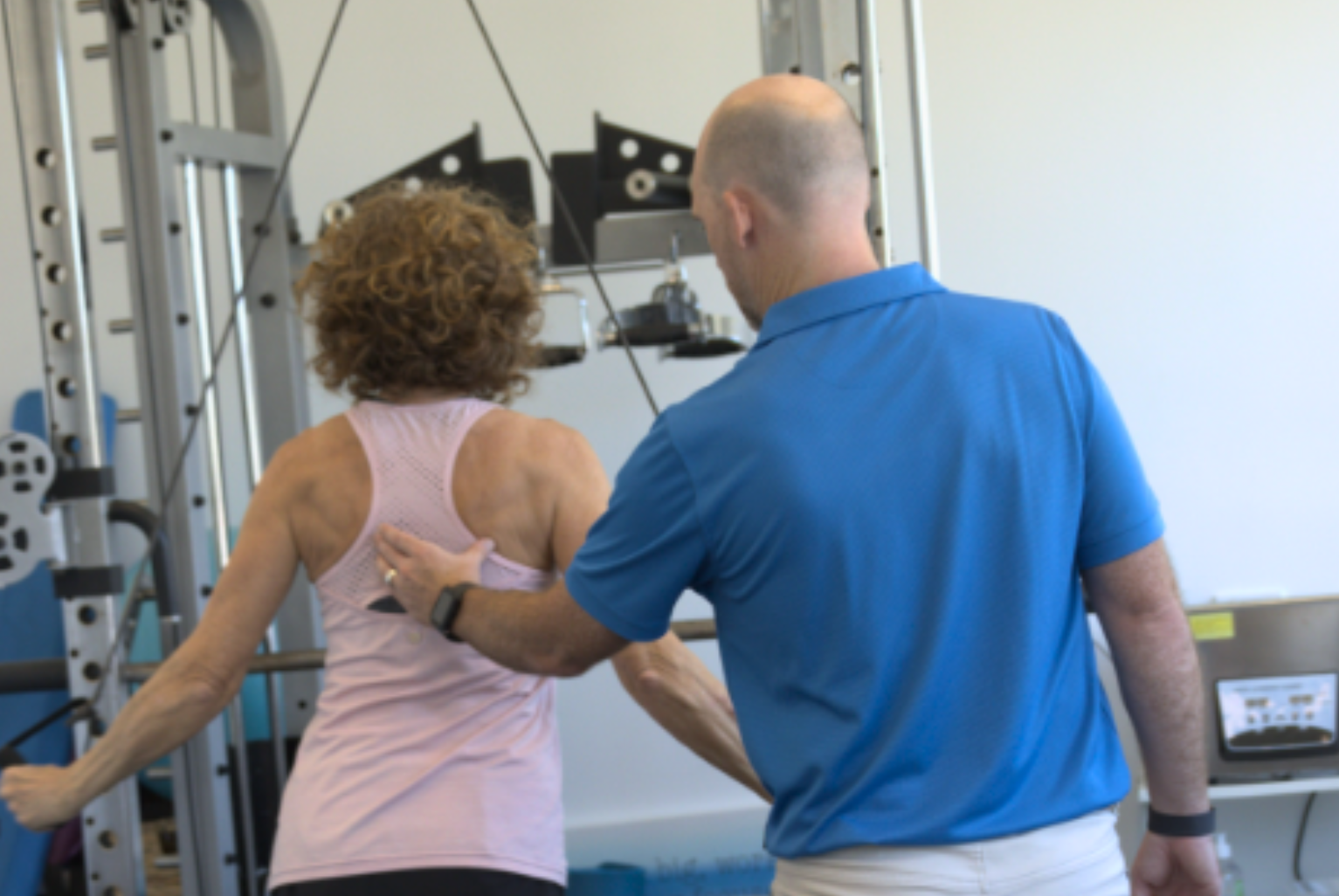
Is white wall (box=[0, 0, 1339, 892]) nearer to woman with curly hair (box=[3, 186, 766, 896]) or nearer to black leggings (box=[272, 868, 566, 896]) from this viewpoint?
woman with curly hair (box=[3, 186, 766, 896])

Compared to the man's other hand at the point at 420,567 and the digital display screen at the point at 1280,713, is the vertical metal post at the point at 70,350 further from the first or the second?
the digital display screen at the point at 1280,713

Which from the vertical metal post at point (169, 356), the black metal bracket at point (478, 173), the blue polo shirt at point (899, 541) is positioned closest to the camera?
the blue polo shirt at point (899, 541)

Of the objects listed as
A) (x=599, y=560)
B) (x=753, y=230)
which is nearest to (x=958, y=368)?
(x=753, y=230)

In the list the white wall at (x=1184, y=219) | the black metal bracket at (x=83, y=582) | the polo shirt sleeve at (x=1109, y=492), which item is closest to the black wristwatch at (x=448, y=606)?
the polo shirt sleeve at (x=1109, y=492)

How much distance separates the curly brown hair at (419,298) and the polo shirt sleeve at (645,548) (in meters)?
0.38

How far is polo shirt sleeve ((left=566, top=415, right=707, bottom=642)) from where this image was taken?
1.07 meters

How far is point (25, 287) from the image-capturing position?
3652mm

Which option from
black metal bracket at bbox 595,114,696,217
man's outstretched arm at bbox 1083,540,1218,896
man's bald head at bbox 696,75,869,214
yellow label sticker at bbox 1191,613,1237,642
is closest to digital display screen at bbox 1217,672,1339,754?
yellow label sticker at bbox 1191,613,1237,642

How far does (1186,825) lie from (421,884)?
2.61ft

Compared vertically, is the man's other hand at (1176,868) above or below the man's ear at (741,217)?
below

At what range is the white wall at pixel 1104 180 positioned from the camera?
3.56 metres

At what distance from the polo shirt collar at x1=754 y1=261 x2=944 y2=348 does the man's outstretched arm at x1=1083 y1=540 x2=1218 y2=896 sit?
326 mm

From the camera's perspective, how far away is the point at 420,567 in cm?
128

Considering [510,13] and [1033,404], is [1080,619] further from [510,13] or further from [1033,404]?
[510,13]
